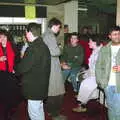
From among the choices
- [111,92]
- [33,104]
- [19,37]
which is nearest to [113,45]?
[111,92]

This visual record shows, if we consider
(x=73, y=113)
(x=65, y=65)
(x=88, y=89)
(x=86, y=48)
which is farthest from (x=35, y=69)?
(x=86, y=48)

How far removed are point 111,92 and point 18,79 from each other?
1.15 meters

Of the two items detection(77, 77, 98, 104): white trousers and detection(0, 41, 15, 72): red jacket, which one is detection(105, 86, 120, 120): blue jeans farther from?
detection(0, 41, 15, 72): red jacket

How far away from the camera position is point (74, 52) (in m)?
6.05

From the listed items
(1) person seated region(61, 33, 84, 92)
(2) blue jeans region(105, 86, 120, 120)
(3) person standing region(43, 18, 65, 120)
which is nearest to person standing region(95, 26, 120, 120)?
(2) blue jeans region(105, 86, 120, 120)

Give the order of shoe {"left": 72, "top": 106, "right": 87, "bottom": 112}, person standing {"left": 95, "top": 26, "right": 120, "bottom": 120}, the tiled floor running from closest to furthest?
person standing {"left": 95, "top": 26, "right": 120, "bottom": 120} → the tiled floor → shoe {"left": 72, "top": 106, "right": 87, "bottom": 112}

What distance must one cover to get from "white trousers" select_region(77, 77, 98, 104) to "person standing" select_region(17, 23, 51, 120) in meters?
1.55

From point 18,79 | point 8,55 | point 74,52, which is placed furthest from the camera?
point 74,52

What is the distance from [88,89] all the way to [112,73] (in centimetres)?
146

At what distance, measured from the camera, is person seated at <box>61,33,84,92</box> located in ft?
19.2

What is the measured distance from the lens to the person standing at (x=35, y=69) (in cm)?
344

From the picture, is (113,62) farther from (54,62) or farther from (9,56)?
(9,56)

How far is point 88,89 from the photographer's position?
16.6 ft

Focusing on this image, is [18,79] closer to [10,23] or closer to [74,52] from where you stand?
[74,52]
